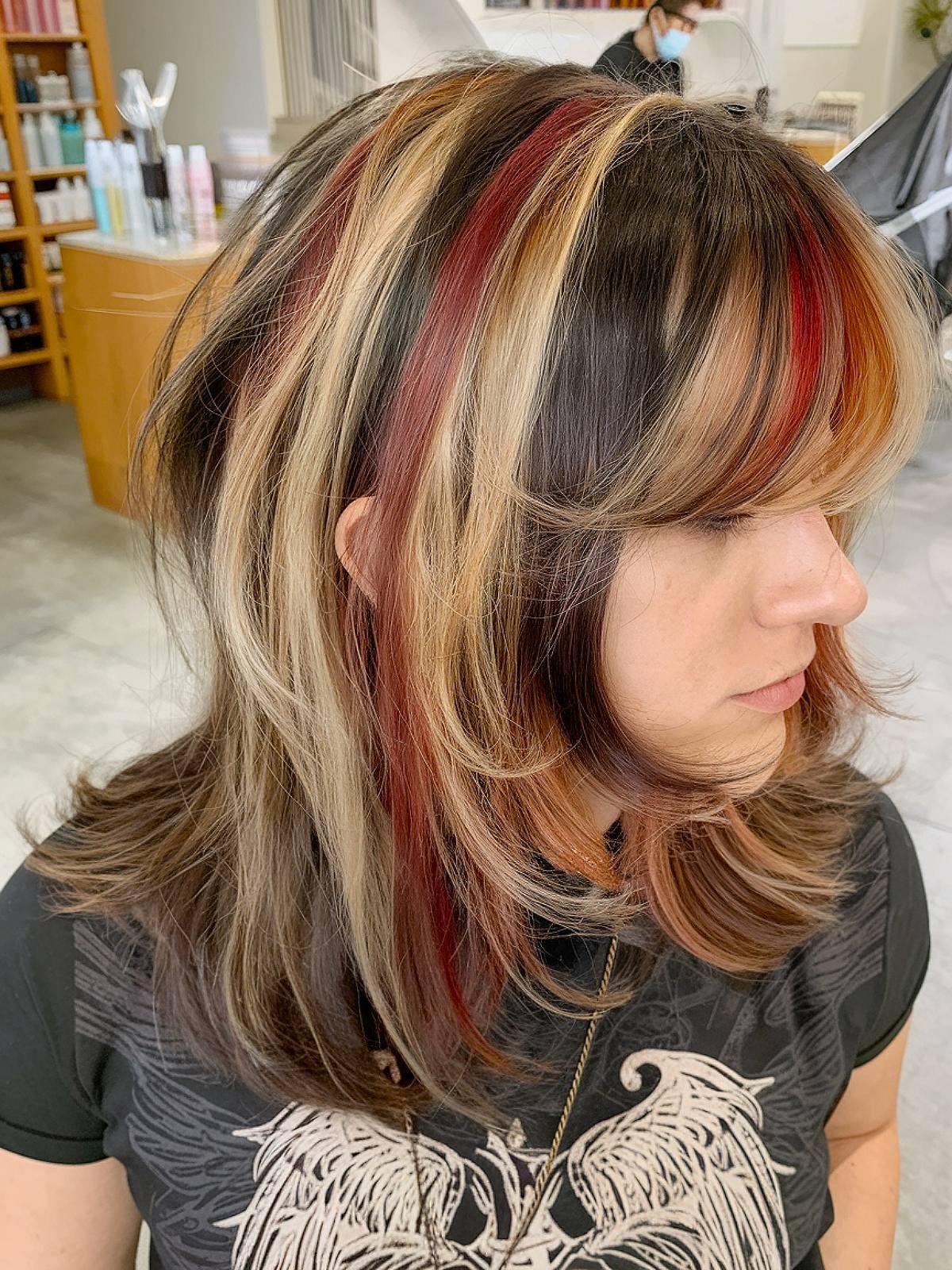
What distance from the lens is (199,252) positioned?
111 inches

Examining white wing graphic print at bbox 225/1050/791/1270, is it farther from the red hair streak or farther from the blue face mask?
the blue face mask

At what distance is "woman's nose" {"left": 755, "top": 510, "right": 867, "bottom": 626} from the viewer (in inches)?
22.3

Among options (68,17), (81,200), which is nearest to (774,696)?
(81,200)

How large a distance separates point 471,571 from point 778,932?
0.41m

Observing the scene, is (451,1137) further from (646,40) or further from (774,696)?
(646,40)

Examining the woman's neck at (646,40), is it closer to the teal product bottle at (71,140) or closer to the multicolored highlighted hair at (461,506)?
the teal product bottle at (71,140)

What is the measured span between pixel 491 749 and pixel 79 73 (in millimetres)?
5205

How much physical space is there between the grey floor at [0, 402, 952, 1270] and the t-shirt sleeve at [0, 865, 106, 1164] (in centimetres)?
37

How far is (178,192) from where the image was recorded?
307cm

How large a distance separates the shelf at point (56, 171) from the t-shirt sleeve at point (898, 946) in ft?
16.4

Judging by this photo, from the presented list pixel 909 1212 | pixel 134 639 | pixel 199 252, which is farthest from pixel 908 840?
pixel 199 252

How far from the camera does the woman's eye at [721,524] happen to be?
1.76ft

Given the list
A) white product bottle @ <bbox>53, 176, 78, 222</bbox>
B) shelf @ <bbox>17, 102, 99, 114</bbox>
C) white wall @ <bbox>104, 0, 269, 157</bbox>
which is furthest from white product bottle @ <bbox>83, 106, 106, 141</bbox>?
white wall @ <bbox>104, 0, 269, 157</bbox>

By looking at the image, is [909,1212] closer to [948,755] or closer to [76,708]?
[948,755]
